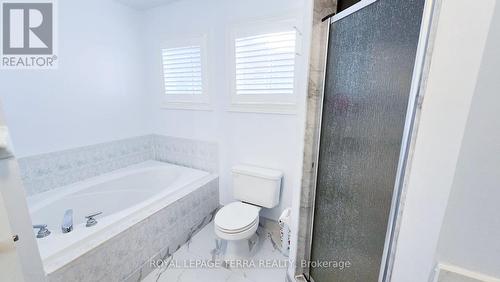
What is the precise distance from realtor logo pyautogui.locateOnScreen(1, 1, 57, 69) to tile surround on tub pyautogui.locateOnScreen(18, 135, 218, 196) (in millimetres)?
794

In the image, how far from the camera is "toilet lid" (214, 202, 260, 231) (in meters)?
1.71

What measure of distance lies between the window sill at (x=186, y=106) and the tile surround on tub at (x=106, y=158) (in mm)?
385

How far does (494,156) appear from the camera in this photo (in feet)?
1.54

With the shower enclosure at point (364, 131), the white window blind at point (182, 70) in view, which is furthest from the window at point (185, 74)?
the shower enclosure at point (364, 131)

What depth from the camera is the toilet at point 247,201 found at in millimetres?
1704

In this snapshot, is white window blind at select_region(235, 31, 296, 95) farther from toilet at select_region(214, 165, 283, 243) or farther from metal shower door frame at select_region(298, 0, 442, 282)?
metal shower door frame at select_region(298, 0, 442, 282)

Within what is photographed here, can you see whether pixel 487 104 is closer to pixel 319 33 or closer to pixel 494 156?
pixel 494 156

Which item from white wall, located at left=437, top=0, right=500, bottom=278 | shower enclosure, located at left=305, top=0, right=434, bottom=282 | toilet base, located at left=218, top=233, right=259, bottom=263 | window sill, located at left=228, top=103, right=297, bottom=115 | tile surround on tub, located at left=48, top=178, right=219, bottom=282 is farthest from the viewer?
window sill, located at left=228, top=103, right=297, bottom=115

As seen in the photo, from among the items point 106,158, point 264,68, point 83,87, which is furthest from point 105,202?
point 264,68

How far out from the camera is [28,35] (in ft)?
5.73

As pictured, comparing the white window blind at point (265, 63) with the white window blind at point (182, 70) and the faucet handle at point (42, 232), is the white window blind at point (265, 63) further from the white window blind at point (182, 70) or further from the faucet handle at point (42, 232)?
the faucet handle at point (42, 232)

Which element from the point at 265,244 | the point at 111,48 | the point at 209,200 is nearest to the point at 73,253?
the point at 209,200

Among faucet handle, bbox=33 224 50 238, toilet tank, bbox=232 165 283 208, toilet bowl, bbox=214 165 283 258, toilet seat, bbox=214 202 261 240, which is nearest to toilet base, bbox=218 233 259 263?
toilet bowl, bbox=214 165 283 258

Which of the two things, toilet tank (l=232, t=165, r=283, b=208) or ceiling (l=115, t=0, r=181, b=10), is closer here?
toilet tank (l=232, t=165, r=283, b=208)
